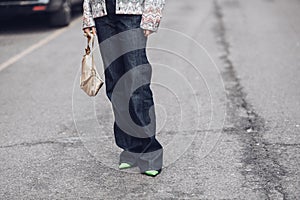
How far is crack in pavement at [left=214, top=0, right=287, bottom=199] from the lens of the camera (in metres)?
4.07

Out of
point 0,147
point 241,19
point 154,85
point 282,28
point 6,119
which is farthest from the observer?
point 241,19

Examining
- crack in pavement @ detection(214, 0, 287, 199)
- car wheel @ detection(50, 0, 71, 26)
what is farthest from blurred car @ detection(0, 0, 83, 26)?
crack in pavement @ detection(214, 0, 287, 199)

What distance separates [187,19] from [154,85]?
6095 millimetres

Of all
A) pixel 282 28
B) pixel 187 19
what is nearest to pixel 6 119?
pixel 282 28

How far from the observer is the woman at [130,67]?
417 centimetres

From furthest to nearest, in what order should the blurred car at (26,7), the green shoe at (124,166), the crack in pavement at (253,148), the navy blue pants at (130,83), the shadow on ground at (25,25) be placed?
1. the shadow on ground at (25,25)
2. the blurred car at (26,7)
3. the green shoe at (124,166)
4. the navy blue pants at (130,83)
5. the crack in pavement at (253,148)

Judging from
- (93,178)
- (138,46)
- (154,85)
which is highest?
(138,46)

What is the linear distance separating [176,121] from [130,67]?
153 cm

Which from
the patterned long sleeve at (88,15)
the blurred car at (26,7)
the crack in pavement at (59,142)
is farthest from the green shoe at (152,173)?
the blurred car at (26,7)

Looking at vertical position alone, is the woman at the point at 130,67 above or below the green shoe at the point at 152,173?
above

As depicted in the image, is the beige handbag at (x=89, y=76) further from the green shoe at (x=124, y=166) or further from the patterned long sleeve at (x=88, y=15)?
the green shoe at (x=124, y=166)

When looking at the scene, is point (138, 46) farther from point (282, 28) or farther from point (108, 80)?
point (282, 28)

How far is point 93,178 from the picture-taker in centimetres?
432

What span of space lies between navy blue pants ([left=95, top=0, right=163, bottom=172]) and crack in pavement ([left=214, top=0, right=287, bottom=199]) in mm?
686
